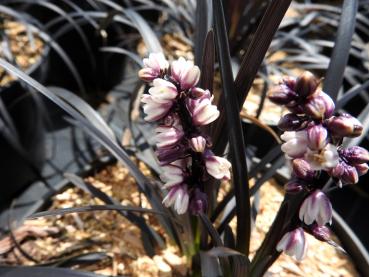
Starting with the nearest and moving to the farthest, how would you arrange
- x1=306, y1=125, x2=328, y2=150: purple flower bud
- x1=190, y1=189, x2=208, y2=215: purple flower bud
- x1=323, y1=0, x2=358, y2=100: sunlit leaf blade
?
1. x1=306, y1=125, x2=328, y2=150: purple flower bud
2. x1=190, y1=189, x2=208, y2=215: purple flower bud
3. x1=323, y1=0, x2=358, y2=100: sunlit leaf blade

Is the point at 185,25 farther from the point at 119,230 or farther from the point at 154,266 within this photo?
the point at 154,266

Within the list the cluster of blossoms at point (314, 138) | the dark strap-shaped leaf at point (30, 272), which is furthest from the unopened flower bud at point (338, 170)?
the dark strap-shaped leaf at point (30, 272)

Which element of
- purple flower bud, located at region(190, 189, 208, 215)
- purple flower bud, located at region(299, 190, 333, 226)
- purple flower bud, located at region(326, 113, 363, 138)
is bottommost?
purple flower bud, located at region(190, 189, 208, 215)

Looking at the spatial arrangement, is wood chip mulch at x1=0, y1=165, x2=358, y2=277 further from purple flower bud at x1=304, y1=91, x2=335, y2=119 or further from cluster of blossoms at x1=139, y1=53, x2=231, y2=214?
purple flower bud at x1=304, y1=91, x2=335, y2=119

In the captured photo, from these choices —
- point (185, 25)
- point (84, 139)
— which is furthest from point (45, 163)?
point (185, 25)

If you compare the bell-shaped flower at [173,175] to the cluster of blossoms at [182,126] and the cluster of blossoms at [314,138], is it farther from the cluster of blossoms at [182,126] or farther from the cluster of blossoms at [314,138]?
the cluster of blossoms at [314,138]

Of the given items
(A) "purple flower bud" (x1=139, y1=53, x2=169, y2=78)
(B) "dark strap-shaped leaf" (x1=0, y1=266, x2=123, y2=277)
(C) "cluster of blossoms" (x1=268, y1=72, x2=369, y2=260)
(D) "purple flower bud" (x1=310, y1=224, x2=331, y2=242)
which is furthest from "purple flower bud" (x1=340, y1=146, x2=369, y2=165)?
(B) "dark strap-shaped leaf" (x1=0, y1=266, x2=123, y2=277)

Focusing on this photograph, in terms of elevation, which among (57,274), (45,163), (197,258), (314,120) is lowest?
(45,163)
